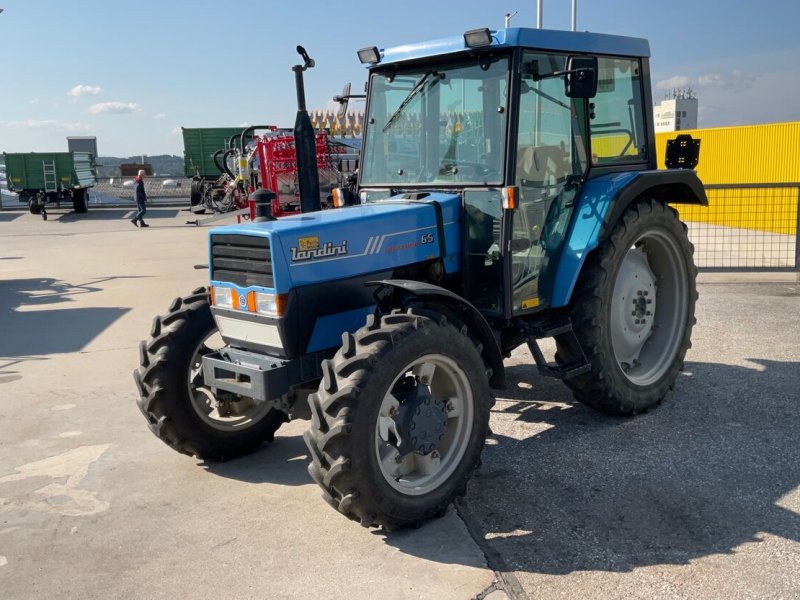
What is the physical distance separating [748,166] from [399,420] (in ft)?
51.6

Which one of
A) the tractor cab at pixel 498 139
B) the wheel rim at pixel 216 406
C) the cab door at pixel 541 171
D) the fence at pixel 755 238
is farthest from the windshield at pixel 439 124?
the fence at pixel 755 238

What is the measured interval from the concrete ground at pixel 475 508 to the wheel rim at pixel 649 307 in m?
0.38

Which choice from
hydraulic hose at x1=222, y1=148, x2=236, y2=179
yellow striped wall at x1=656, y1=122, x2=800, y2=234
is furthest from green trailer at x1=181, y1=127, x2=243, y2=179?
yellow striped wall at x1=656, y1=122, x2=800, y2=234

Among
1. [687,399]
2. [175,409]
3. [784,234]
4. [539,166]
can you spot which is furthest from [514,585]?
[784,234]

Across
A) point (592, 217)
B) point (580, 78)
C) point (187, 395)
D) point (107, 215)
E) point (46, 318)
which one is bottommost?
point (46, 318)

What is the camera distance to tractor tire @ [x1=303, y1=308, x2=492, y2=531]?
11.4 ft

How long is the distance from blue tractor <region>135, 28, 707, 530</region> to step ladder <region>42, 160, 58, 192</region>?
81.2 ft

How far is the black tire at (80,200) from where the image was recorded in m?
27.4

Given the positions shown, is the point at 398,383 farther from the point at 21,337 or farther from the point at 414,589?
Result: the point at 21,337

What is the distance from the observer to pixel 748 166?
17000 mm

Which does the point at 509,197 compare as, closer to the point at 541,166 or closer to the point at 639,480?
the point at 541,166

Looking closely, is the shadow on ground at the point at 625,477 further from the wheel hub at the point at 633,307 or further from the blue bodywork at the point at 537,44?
the blue bodywork at the point at 537,44

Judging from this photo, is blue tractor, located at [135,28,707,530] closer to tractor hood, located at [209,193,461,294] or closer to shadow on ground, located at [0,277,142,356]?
tractor hood, located at [209,193,461,294]

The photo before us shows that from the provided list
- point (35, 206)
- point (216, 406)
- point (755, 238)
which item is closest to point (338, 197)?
point (216, 406)
